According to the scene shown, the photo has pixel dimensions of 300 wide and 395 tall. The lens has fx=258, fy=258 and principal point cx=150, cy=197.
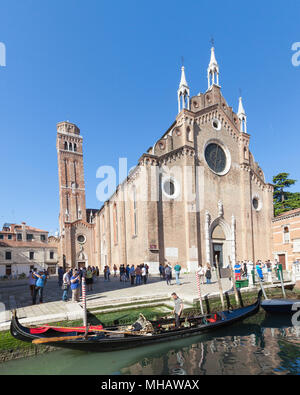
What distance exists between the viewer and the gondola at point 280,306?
40.0 feet

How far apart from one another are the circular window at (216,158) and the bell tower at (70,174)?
2708 cm

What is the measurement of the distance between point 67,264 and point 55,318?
31.8 meters

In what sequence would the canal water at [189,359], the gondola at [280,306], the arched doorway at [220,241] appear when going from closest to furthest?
1. the canal water at [189,359]
2. the gondola at [280,306]
3. the arched doorway at [220,241]

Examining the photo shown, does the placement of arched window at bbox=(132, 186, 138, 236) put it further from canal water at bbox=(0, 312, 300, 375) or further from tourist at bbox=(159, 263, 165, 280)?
canal water at bbox=(0, 312, 300, 375)

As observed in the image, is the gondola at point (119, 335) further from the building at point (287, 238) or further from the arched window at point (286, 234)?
the arched window at point (286, 234)

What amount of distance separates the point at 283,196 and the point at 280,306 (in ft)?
84.1

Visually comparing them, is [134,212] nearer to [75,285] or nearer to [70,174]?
[75,285]

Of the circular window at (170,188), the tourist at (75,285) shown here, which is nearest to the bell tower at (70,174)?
the circular window at (170,188)

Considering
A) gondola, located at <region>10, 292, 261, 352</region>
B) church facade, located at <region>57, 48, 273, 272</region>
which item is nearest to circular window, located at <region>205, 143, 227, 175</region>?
church facade, located at <region>57, 48, 273, 272</region>

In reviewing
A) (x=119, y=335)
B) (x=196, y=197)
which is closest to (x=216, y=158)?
(x=196, y=197)

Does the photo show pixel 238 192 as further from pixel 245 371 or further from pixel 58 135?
pixel 58 135

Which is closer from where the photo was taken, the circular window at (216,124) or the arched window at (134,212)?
the arched window at (134,212)

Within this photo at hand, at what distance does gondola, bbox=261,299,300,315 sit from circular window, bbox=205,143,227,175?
1480 centimetres

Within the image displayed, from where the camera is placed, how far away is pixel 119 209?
27.5m
